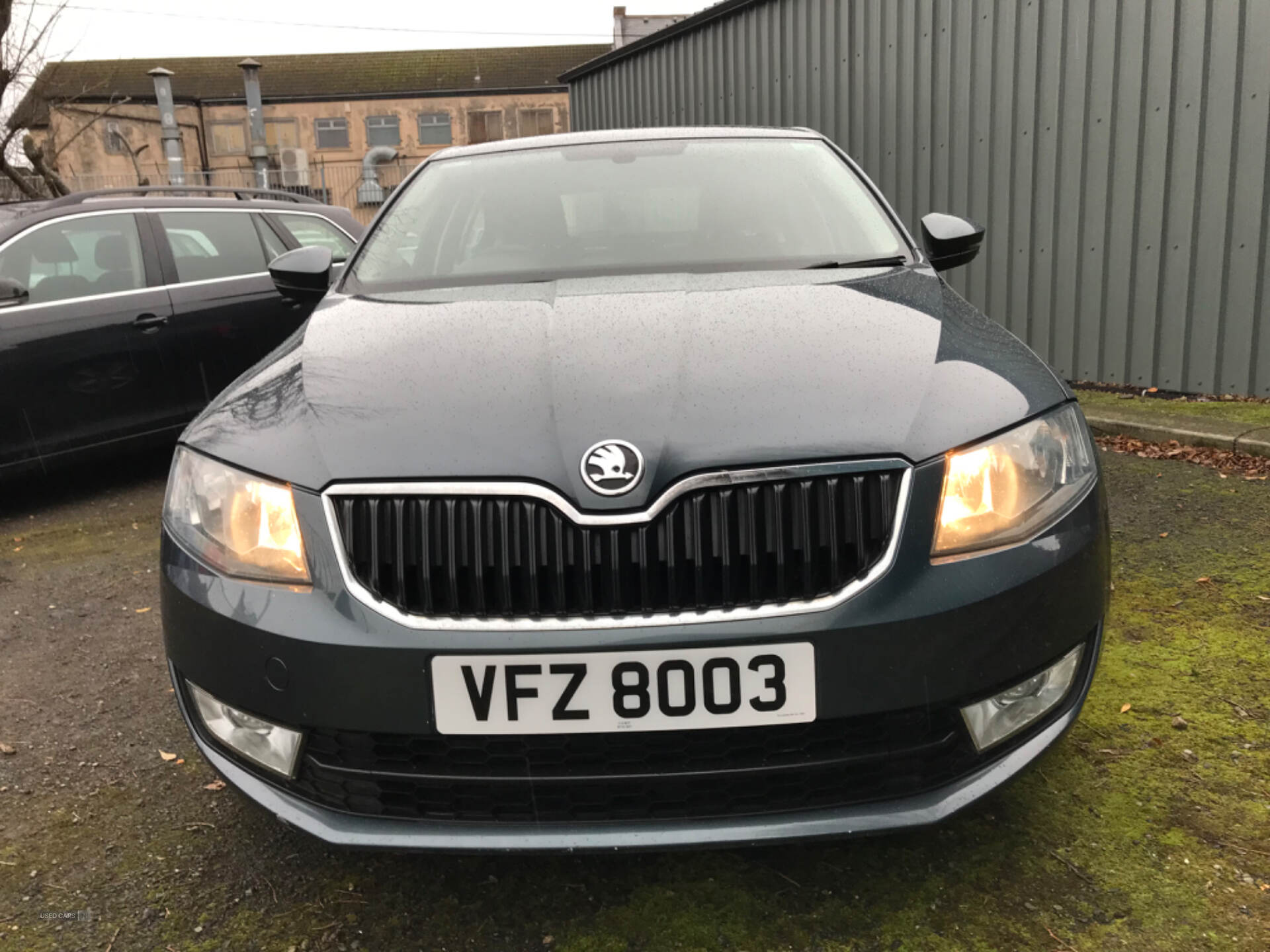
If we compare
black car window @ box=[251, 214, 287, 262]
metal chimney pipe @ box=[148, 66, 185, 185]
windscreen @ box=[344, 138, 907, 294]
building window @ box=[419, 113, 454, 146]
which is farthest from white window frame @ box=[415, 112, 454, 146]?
windscreen @ box=[344, 138, 907, 294]

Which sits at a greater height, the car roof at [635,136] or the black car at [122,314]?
the car roof at [635,136]

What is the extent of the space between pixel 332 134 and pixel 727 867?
143 ft

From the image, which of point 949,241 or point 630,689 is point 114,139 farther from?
point 630,689

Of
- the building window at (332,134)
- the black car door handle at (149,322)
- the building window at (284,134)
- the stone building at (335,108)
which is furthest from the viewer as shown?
the building window at (332,134)

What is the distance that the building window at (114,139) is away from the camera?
3591 cm

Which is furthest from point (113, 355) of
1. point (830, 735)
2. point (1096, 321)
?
point (1096, 321)

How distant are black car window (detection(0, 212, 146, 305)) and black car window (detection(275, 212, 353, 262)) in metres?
1.07

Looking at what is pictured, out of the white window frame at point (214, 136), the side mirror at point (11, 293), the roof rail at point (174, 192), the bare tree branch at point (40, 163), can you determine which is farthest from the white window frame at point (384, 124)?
the side mirror at point (11, 293)

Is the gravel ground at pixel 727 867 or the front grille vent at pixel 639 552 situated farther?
the gravel ground at pixel 727 867

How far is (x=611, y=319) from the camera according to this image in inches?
86.3

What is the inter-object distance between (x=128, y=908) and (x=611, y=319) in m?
1.43

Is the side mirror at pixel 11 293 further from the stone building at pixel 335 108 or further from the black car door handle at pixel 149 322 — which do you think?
the stone building at pixel 335 108

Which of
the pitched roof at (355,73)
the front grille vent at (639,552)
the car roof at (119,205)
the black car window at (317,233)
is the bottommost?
the front grille vent at (639,552)

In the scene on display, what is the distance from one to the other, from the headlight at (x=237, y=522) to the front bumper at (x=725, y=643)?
32mm
